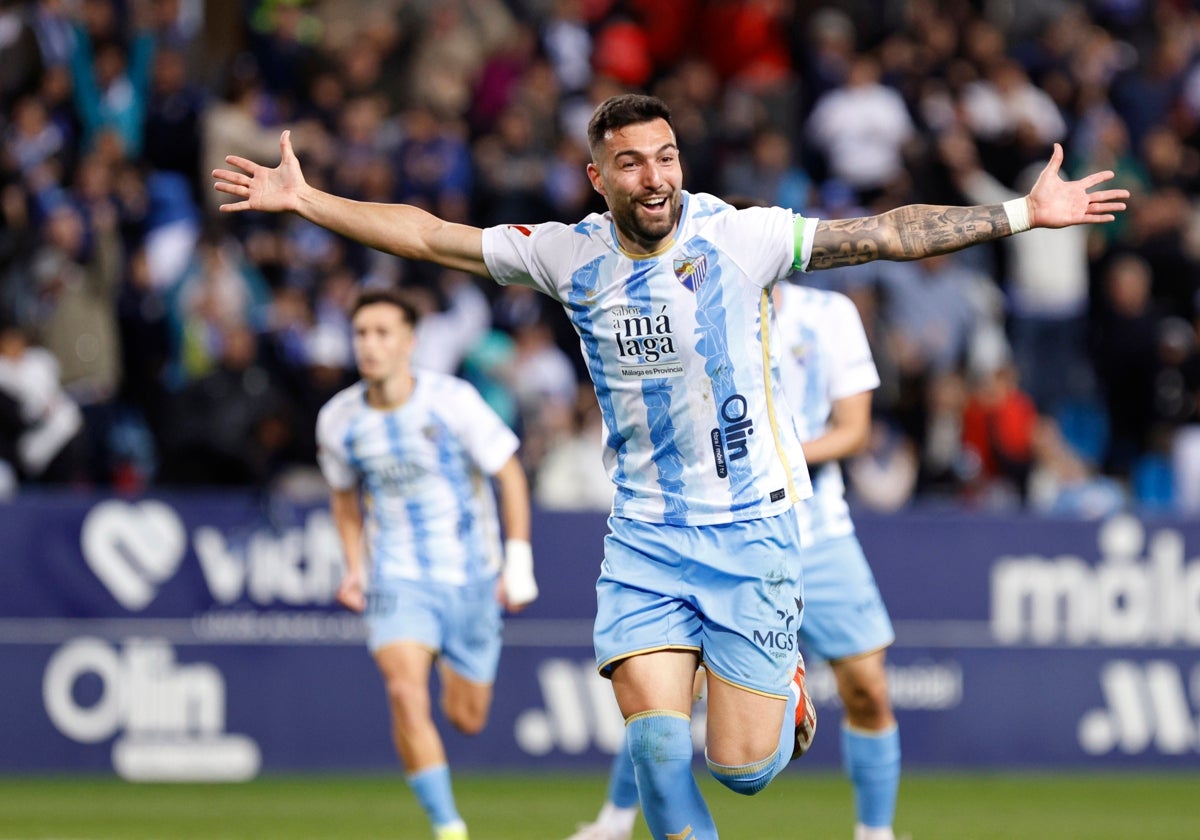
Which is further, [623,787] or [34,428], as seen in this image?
[34,428]

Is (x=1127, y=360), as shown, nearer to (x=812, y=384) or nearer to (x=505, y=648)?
(x=505, y=648)

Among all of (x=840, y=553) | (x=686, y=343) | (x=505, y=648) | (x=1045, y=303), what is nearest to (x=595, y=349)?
(x=686, y=343)

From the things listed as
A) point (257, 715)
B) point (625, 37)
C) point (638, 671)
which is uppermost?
point (625, 37)

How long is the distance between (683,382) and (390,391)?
3.56 meters

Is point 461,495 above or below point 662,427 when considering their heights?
below

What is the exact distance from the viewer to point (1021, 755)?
14570 mm

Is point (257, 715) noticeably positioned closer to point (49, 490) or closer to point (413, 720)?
point (49, 490)

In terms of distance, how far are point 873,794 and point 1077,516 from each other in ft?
19.8

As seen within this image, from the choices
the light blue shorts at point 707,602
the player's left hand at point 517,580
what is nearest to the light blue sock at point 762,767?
the light blue shorts at point 707,602

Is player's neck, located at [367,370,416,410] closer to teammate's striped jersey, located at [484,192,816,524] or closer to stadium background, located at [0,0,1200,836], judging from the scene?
teammate's striped jersey, located at [484,192,816,524]

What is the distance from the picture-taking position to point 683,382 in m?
6.88

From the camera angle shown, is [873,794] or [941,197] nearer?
[873,794]

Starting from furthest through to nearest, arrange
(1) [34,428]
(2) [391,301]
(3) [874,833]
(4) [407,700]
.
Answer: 1. (1) [34,428]
2. (2) [391,301]
3. (4) [407,700]
4. (3) [874,833]

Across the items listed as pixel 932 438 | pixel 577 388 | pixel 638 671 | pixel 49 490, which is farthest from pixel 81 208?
pixel 638 671
